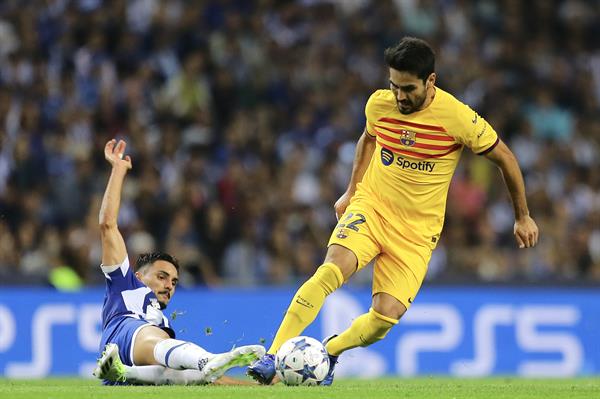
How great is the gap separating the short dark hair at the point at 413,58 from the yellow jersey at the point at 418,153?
1.02 feet

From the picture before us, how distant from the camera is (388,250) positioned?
322 inches

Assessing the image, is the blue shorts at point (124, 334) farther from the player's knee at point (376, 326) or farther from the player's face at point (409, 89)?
the player's face at point (409, 89)

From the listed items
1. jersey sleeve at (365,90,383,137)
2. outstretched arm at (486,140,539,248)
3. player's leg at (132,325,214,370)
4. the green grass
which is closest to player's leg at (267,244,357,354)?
the green grass

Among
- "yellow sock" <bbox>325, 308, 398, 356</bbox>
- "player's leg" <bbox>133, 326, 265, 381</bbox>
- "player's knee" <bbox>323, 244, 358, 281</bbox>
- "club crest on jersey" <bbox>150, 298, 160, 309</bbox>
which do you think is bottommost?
"player's leg" <bbox>133, 326, 265, 381</bbox>

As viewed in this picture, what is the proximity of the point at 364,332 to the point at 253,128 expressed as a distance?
7739 mm

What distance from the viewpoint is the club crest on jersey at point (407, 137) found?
8.12m

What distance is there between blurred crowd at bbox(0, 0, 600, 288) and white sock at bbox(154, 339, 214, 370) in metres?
5.50

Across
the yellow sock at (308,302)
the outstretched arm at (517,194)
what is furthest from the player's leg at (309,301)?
the outstretched arm at (517,194)

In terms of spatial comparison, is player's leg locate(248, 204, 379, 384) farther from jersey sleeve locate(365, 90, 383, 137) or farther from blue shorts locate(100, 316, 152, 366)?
blue shorts locate(100, 316, 152, 366)

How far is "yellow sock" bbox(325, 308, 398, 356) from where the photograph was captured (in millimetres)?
8141

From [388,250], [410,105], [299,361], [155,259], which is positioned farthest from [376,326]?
[155,259]

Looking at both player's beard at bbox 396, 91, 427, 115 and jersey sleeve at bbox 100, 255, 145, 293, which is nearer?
player's beard at bbox 396, 91, 427, 115

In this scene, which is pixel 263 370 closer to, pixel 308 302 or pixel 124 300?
pixel 308 302

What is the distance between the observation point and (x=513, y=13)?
1841 cm
